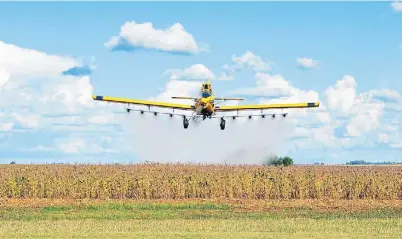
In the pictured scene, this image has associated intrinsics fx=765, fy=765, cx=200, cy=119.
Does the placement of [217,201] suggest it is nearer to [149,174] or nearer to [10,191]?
[149,174]

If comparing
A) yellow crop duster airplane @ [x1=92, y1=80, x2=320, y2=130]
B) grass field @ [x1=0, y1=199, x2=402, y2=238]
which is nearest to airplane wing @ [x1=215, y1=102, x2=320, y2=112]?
yellow crop duster airplane @ [x1=92, y1=80, x2=320, y2=130]

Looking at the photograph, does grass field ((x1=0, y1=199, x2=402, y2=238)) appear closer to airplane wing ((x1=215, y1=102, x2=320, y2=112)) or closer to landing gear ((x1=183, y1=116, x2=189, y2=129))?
landing gear ((x1=183, y1=116, x2=189, y2=129))

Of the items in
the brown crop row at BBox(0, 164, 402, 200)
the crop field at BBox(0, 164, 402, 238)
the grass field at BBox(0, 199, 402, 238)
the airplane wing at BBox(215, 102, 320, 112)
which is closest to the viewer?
the grass field at BBox(0, 199, 402, 238)

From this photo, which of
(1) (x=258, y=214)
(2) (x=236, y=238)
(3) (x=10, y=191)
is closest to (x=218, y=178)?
(1) (x=258, y=214)

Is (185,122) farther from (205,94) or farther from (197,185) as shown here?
(197,185)

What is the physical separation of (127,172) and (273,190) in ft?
31.3

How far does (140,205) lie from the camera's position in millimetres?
43875

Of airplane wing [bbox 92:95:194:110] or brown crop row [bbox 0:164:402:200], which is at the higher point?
airplane wing [bbox 92:95:194:110]

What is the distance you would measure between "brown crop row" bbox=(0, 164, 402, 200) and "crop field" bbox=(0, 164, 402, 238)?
57 millimetres

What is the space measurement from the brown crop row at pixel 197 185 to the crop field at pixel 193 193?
2.2 inches

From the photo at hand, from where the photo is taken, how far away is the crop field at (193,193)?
40062mm

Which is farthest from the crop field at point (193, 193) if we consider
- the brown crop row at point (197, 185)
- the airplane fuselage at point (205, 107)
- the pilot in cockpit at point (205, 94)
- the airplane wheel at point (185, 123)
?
the pilot in cockpit at point (205, 94)

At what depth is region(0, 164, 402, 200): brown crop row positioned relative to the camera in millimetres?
48406

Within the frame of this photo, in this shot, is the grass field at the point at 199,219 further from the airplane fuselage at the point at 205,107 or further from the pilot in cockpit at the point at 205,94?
the pilot in cockpit at the point at 205,94
